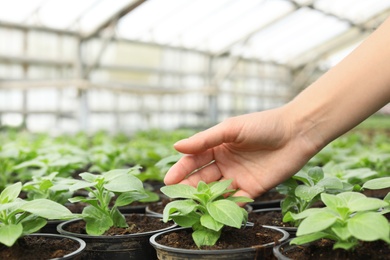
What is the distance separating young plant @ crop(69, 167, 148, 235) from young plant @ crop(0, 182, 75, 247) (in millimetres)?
133

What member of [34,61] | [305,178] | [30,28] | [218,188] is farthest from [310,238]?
[34,61]

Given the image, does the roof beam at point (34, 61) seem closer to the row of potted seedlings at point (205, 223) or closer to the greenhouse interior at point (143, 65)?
the greenhouse interior at point (143, 65)

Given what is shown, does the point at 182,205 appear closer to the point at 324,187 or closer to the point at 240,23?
the point at 324,187

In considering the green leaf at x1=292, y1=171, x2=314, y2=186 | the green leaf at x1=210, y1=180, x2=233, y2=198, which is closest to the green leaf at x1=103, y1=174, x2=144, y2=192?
the green leaf at x1=210, y1=180, x2=233, y2=198

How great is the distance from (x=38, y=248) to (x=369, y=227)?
2.77 feet

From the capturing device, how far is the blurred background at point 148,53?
8.86 meters

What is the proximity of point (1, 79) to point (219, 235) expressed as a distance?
325 inches

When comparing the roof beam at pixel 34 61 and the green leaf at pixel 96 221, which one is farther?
the roof beam at pixel 34 61

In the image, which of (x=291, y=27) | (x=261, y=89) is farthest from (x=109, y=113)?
(x=261, y=89)

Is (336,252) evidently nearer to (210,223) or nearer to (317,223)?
(317,223)

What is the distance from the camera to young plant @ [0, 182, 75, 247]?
3.94ft

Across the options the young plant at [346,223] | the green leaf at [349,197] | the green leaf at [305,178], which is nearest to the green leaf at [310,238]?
the young plant at [346,223]

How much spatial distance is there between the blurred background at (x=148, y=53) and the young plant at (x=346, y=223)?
6.95m

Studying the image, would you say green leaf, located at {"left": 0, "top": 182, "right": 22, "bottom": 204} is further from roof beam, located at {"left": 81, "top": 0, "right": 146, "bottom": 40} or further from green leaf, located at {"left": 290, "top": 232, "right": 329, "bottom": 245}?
roof beam, located at {"left": 81, "top": 0, "right": 146, "bottom": 40}
